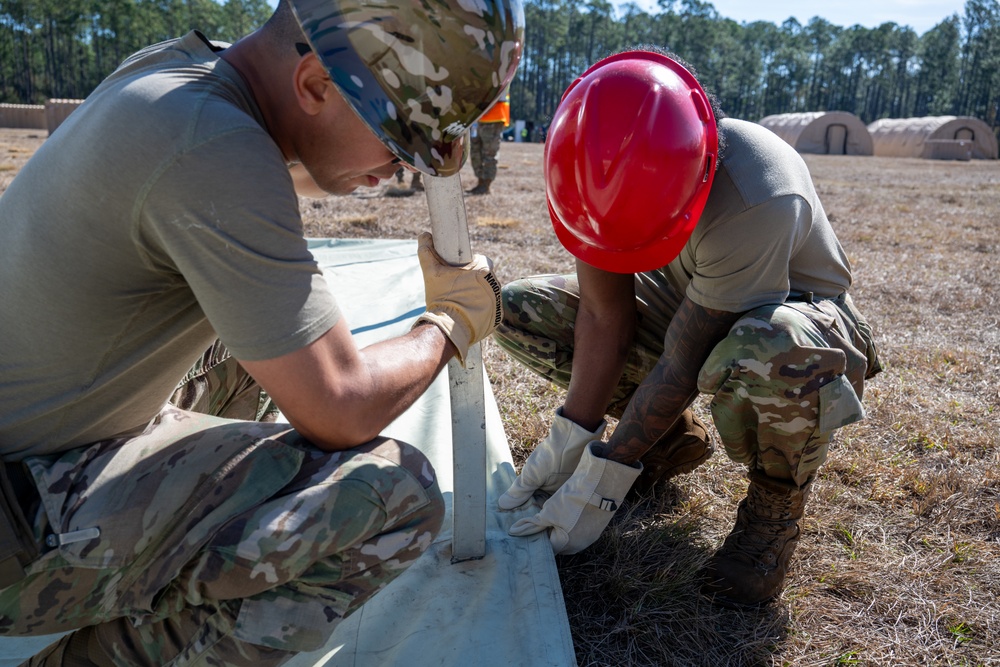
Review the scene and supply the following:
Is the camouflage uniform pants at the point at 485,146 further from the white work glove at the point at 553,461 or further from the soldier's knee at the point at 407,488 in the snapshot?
the soldier's knee at the point at 407,488

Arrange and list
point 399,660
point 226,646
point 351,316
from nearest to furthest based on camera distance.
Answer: point 226,646 → point 399,660 → point 351,316

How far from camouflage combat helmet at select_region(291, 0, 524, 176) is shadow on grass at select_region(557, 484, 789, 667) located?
1310 millimetres

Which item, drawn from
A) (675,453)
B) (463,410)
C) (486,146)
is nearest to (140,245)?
(463,410)

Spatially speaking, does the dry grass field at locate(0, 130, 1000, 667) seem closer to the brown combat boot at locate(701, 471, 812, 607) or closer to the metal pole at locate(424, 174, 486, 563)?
the brown combat boot at locate(701, 471, 812, 607)

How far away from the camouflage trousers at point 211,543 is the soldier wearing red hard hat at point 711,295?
0.82m

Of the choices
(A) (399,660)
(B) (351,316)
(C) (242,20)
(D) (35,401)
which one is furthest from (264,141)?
(C) (242,20)

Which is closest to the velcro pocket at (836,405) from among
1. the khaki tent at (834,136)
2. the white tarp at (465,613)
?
the white tarp at (465,613)

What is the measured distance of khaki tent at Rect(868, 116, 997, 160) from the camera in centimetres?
3108

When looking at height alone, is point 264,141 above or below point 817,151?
above

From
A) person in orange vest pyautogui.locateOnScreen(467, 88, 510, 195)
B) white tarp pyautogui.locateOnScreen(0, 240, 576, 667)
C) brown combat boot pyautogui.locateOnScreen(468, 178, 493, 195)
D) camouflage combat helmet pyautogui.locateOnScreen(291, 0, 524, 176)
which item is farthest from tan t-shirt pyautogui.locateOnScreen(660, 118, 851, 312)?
brown combat boot pyautogui.locateOnScreen(468, 178, 493, 195)

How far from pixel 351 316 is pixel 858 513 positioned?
252cm

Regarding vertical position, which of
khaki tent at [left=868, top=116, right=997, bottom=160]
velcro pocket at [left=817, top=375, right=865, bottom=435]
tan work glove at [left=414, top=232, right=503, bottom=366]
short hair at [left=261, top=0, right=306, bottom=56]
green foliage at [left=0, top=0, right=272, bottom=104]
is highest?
green foliage at [left=0, top=0, right=272, bottom=104]

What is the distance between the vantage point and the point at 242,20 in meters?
67.1

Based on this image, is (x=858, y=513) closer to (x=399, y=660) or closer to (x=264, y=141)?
(x=399, y=660)
